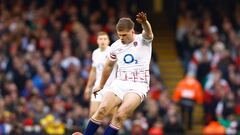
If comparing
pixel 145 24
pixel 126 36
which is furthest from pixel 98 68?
pixel 145 24

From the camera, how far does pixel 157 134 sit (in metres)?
23.8

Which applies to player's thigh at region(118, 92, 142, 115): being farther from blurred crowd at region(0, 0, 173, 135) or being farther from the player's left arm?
blurred crowd at region(0, 0, 173, 135)

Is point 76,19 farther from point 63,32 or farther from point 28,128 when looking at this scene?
point 28,128

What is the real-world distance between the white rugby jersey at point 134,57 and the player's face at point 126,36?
7 cm

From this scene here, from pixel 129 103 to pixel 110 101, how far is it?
13.3 inches

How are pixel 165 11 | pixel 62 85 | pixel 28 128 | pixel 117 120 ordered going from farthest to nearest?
pixel 165 11 → pixel 62 85 → pixel 28 128 → pixel 117 120

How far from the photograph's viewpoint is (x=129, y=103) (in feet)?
53.8

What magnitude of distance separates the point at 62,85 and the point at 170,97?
3.64 metres

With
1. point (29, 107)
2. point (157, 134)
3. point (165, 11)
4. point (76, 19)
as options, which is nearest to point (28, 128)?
point (29, 107)

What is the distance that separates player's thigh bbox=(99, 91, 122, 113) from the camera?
1645 cm

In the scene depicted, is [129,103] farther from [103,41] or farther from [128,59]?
[103,41]

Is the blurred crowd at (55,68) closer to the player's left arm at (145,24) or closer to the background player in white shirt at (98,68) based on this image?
the background player in white shirt at (98,68)

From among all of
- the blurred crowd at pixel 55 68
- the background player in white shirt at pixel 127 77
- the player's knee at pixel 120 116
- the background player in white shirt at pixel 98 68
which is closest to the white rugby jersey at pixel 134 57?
the background player in white shirt at pixel 127 77

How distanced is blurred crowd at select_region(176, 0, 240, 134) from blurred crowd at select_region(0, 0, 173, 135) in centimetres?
113
